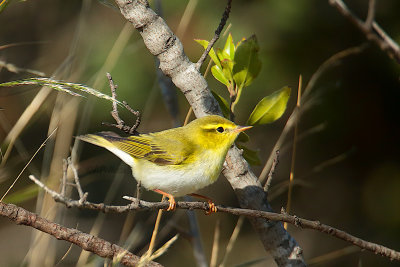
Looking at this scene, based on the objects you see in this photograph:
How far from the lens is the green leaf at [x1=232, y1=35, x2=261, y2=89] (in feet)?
7.04

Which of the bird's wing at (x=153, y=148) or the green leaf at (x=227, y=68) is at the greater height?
the green leaf at (x=227, y=68)

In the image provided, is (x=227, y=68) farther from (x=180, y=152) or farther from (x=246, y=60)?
(x=180, y=152)

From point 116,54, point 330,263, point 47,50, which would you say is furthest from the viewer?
point 47,50

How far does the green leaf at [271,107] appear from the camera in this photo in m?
2.15

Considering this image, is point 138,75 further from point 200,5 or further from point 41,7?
point 41,7

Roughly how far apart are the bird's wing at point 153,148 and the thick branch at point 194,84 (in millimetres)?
384

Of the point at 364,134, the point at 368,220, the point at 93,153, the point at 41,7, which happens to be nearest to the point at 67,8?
the point at 41,7

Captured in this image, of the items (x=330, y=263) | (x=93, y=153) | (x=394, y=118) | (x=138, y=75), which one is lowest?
(x=330, y=263)

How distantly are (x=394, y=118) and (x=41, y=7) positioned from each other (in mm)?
3176

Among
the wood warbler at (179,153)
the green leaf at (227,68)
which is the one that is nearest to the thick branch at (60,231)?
the wood warbler at (179,153)

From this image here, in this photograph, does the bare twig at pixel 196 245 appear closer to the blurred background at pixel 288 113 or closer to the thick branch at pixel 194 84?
the thick branch at pixel 194 84

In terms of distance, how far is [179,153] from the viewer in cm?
241

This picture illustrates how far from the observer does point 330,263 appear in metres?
3.86

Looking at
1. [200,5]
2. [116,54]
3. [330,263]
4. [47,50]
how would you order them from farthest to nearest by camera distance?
[47,50], [330,263], [200,5], [116,54]
